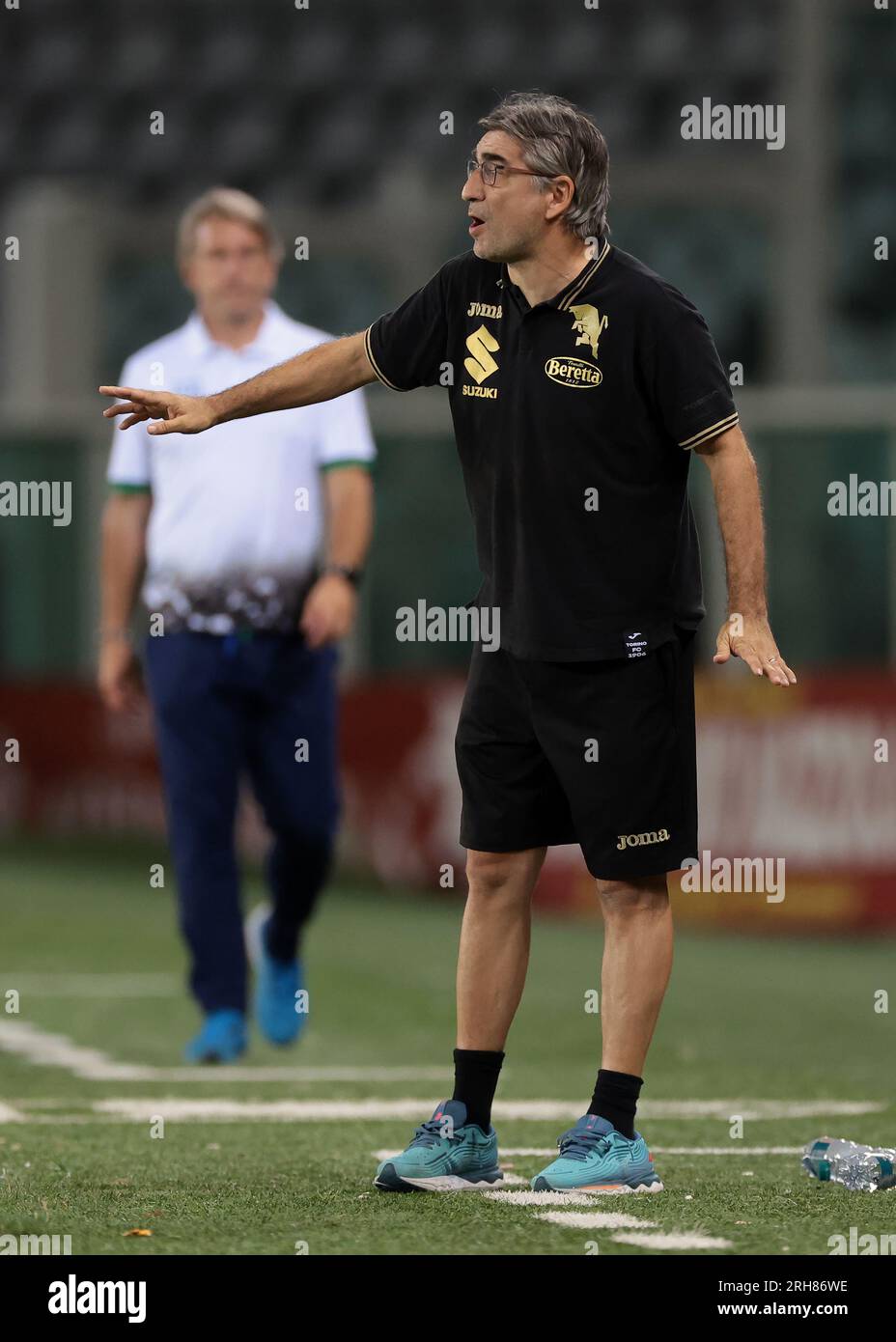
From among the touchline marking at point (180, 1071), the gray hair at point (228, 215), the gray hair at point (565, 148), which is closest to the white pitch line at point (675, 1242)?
the gray hair at point (565, 148)

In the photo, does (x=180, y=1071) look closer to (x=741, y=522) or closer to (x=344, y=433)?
(x=344, y=433)

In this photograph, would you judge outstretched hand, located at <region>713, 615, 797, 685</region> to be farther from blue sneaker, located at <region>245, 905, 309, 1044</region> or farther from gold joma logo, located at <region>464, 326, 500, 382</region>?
blue sneaker, located at <region>245, 905, 309, 1044</region>

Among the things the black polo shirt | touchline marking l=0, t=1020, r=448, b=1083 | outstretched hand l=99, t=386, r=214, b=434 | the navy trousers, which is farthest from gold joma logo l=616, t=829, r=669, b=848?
the navy trousers

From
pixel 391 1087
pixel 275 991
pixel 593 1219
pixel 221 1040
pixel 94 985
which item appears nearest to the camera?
pixel 593 1219

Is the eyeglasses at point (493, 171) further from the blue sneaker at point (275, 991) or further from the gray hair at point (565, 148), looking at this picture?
the blue sneaker at point (275, 991)

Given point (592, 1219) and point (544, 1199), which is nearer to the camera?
point (592, 1219)

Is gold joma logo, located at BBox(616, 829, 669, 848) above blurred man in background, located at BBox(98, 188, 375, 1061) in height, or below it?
below

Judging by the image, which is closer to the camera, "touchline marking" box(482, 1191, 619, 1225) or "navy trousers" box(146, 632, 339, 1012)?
"touchline marking" box(482, 1191, 619, 1225)

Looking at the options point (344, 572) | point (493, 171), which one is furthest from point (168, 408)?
point (344, 572)

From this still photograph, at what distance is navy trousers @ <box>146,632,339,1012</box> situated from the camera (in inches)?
320

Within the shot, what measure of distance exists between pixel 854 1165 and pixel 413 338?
1911 millimetres

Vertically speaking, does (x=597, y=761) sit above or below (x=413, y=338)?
below

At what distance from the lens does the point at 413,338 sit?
5.60 metres

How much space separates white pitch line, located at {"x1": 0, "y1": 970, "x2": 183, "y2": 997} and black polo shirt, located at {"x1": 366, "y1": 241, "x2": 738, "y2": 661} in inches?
208
